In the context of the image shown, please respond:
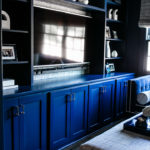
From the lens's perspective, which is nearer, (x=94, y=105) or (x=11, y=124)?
(x=11, y=124)

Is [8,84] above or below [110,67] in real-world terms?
below

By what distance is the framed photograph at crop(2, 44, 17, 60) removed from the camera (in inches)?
91.8

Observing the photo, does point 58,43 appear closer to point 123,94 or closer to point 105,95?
point 105,95

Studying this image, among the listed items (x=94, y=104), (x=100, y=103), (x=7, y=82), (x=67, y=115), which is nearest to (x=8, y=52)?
(x=7, y=82)

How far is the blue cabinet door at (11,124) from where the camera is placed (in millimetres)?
2060

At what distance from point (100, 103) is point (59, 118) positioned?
897 millimetres

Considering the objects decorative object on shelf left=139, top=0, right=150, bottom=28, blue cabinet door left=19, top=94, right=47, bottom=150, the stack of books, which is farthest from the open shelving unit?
the stack of books

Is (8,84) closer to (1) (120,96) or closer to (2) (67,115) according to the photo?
(2) (67,115)

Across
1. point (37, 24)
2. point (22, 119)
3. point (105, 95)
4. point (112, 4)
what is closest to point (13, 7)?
point (37, 24)

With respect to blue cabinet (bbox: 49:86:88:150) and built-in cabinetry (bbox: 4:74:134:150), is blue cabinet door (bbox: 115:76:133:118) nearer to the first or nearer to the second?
built-in cabinetry (bbox: 4:74:134:150)

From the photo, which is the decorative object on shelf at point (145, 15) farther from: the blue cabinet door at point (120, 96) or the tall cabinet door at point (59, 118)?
the tall cabinet door at point (59, 118)

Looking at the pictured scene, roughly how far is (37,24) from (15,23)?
1.07 feet

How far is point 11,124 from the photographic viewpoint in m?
2.11

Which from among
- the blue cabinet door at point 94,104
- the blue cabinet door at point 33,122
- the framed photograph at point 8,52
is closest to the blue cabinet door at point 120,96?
the blue cabinet door at point 94,104
